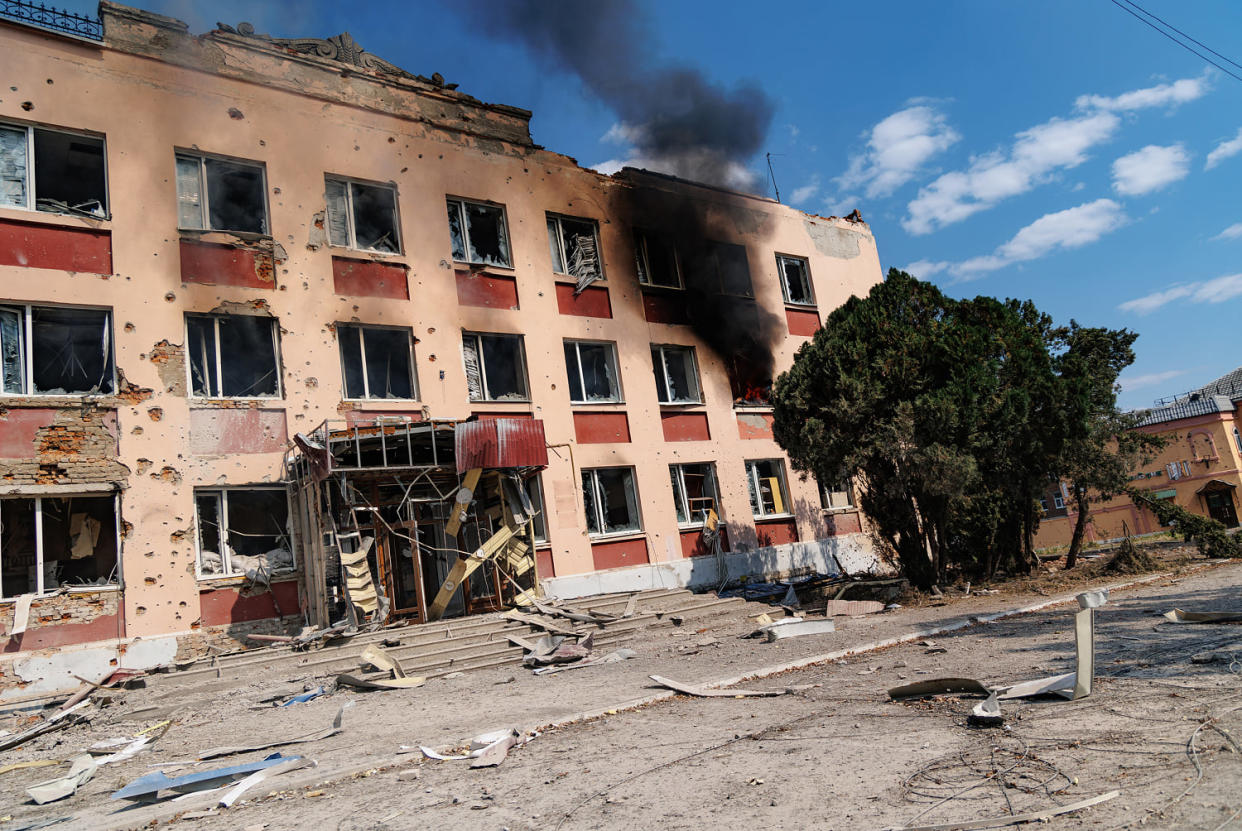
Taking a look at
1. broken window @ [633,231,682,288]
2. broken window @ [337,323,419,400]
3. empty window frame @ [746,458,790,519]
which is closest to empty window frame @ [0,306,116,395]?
broken window @ [337,323,419,400]

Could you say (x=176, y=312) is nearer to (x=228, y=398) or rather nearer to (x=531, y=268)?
(x=228, y=398)

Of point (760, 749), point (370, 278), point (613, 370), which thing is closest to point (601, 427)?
point (613, 370)

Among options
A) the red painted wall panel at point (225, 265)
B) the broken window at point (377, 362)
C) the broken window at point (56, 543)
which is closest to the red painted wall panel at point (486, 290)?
the broken window at point (377, 362)

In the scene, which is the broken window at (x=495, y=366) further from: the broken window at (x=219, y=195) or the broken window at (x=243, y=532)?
the broken window at (x=219, y=195)

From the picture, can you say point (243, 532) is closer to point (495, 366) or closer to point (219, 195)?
point (495, 366)

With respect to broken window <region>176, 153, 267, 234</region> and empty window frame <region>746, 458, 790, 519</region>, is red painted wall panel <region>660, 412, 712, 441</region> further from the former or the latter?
broken window <region>176, 153, 267, 234</region>

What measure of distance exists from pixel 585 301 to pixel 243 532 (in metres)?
8.78

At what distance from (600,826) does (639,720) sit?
2.59 metres

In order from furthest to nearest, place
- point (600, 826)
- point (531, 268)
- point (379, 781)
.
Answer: point (531, 268), point (379, 781), point (600, 826)

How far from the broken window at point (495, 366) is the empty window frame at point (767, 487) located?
6.52 metres

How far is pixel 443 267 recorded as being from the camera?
1583 centimetres

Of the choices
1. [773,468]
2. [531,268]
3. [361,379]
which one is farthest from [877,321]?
[361,379]

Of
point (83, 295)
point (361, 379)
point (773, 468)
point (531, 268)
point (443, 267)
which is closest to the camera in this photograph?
point (83, 295)

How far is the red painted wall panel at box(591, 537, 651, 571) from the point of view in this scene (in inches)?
640
